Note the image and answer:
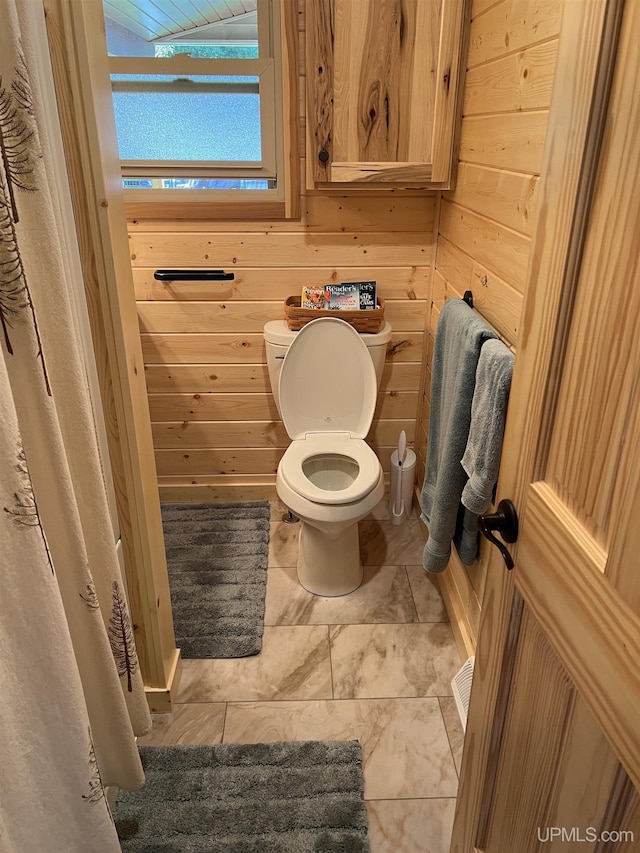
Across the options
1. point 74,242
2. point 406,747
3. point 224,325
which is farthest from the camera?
point 224,325

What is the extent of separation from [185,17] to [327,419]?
1503 mm

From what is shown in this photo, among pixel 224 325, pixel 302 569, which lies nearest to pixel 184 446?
pixel 224 325

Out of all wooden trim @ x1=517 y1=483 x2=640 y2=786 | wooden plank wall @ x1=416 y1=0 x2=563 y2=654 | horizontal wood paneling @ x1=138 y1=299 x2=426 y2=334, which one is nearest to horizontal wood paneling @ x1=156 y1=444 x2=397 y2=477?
horizontal wood paneling @ x1=138 y1=299 x2=426 y2=334

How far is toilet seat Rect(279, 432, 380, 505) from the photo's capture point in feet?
6.82

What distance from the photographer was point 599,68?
0.69 m

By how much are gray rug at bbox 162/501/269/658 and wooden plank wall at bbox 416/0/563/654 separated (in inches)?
27.7

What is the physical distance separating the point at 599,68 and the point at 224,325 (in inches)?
78.8

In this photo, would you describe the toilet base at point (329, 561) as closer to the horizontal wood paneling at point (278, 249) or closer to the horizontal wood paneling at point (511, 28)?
the horizontal wood paneling at point (278, 249)

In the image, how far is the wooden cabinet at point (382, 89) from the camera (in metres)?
2.00

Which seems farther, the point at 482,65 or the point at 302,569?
the point at 302,569

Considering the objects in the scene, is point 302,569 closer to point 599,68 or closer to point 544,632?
point 544,632

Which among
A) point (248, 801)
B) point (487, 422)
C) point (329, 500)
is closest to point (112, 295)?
point (487, 422)

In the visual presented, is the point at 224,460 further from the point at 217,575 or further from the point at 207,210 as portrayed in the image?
the point at 207,210

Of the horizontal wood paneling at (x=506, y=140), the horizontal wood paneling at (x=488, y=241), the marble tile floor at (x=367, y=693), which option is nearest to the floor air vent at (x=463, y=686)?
the marble tile floor at (x=367, y=693)
